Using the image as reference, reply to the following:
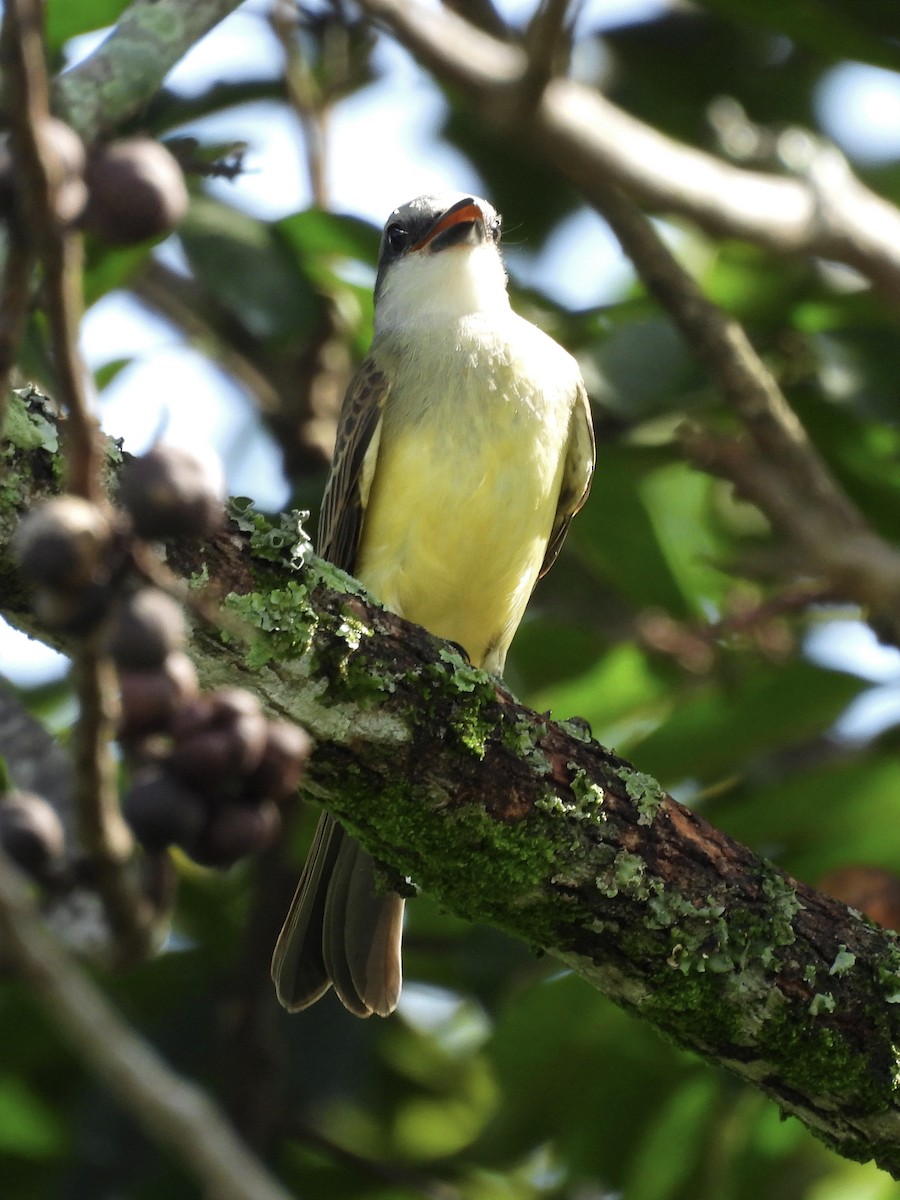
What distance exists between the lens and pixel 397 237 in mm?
5594

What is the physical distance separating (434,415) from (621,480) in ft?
2.36

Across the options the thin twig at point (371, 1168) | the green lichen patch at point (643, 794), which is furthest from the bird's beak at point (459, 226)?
the thin twig at point (371, 1168)

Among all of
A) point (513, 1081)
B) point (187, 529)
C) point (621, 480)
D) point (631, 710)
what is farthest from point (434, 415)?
point (187, 529)

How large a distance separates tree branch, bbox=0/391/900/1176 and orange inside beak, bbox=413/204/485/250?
2425 millimetres

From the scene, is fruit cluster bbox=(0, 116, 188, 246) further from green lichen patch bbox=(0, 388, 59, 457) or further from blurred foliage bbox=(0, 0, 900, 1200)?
blurred foliage bbox=(0, 0, 900, 1200)

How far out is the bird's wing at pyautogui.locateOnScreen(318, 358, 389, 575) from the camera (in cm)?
469

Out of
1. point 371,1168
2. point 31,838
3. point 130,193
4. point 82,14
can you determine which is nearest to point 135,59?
point 82,14

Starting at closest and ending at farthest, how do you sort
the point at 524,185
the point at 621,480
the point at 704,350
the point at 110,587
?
the point at 110,587
the point at 704,350
the point at 621,480
the point at 524,185

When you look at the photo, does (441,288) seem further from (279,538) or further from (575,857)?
(575,857)

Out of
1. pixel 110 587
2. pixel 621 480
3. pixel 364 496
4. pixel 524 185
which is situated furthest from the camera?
pixel 524 185

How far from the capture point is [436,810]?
3135 mm

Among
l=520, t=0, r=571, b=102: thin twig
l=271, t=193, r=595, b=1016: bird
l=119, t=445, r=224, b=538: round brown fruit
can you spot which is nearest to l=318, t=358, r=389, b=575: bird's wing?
l=271, t=193, r=595, b=1016: bird

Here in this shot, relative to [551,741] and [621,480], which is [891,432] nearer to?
[621,480]

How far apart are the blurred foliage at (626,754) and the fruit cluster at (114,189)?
9.34 feet
